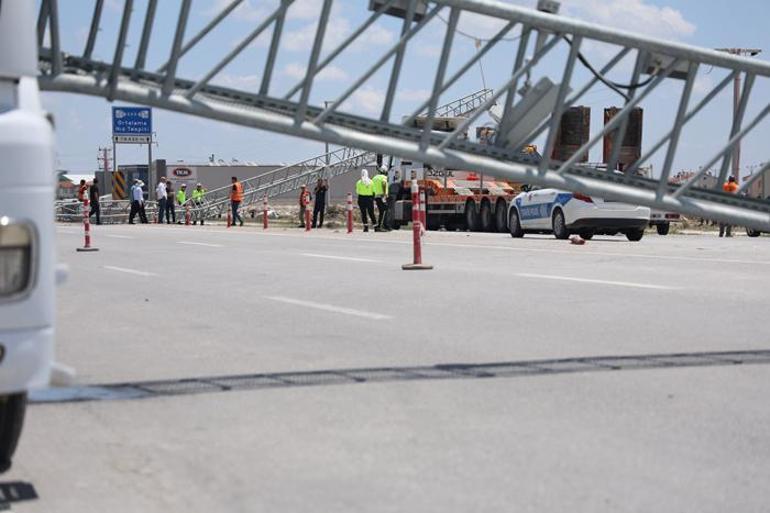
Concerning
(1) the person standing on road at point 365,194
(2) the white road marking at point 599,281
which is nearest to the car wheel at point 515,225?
(1) the person standing on road at point 365,194

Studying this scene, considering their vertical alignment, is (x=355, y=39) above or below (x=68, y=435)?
above

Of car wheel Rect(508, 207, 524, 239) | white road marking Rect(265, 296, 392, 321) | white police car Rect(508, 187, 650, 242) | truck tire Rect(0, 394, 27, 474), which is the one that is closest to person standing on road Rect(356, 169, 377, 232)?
car wheel Rect(508, 207, 524, 239)

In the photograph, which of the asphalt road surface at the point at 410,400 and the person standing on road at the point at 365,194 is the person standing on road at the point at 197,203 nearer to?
the person standing on road at the point at 365,194

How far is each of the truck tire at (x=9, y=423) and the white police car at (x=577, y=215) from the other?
20.4m

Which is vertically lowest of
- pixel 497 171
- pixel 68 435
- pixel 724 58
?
pixel 68 435

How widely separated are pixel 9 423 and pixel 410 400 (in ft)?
8.39

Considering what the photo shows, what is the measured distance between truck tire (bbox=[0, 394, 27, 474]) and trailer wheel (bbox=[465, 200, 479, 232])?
31167 mm

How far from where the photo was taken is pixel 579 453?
568 centimetres

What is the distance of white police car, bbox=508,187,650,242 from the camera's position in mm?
25641

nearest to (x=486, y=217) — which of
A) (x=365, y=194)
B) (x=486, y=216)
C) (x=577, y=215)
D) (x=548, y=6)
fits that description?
(x=486, y=216)

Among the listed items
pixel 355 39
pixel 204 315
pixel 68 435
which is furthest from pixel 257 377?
pixel 204 315

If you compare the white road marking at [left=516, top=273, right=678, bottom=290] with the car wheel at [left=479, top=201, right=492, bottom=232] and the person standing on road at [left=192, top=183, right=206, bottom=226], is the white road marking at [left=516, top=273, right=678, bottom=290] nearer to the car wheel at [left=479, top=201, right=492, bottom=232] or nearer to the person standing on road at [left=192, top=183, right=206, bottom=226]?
the car wheel at [left=479, top=201, right=492, bottom=232]

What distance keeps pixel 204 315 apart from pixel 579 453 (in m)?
6.46

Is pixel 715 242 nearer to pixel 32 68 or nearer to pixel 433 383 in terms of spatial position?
pixel 433 383
